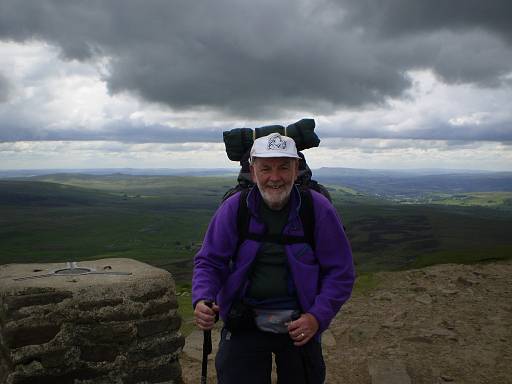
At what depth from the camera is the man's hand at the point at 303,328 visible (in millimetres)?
5094

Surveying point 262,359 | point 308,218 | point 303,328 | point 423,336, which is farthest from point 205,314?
point 423,336

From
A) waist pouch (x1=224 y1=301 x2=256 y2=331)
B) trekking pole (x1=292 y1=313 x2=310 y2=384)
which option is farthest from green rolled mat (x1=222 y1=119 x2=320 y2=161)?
trekking pole (x1=292 y1=313 x2=310 y2=384)

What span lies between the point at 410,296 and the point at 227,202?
1201 centimetres

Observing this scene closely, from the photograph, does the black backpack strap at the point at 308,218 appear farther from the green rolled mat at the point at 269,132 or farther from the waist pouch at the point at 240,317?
the green rolled mat at the point at 269,132

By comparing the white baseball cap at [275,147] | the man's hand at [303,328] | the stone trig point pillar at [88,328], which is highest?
the white baseball cap at [275,147]

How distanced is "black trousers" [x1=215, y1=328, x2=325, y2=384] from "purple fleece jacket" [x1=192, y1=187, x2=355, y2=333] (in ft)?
1.16

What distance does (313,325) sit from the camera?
16.9 ft

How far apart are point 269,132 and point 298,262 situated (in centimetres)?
208

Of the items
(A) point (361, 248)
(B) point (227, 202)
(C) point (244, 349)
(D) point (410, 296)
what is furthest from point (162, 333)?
(A) point (361, 248)

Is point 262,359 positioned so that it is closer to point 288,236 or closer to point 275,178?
point 288,236

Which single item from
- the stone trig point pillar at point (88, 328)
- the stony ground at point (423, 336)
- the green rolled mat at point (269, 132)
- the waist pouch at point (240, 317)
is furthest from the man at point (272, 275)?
the stony ground at point (423, 336)

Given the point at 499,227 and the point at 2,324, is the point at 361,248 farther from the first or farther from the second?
the point at 2,324

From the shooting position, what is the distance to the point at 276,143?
5352 millimetres

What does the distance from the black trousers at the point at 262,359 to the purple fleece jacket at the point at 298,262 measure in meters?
0.35
